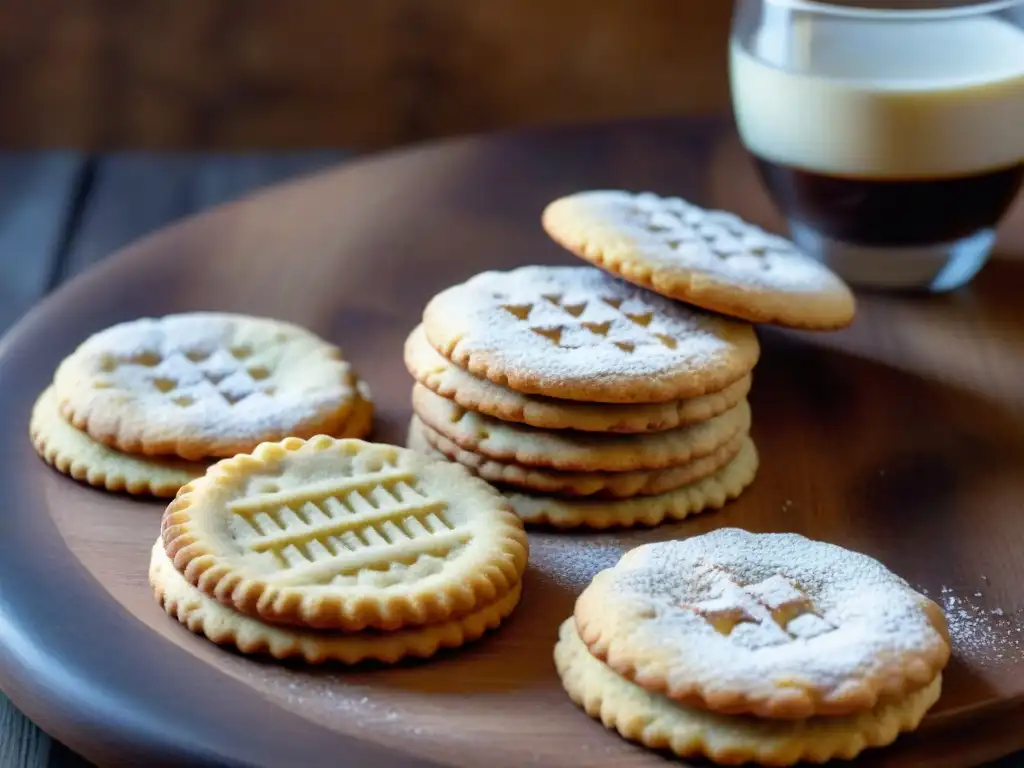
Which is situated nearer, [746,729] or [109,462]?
[746,729]

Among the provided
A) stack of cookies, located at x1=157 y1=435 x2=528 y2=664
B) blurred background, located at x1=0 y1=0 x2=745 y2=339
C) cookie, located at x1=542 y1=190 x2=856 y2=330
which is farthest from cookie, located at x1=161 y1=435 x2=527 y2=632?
blurred background, located at x1=0 y1=0 x2=745 y2=339

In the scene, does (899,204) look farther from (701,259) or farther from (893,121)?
(701,259)

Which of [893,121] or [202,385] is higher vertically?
[893,121]

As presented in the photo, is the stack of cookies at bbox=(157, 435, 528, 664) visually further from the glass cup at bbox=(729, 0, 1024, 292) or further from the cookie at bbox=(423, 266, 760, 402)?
the glass cup at bbox=(729, 0, 1024, 292)

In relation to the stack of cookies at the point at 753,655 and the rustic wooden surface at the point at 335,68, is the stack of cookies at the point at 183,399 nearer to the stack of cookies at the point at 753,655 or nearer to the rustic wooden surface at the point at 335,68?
the stack of cookies at the point at 753,655

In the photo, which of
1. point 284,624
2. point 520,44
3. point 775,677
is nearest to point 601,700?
point 775,677

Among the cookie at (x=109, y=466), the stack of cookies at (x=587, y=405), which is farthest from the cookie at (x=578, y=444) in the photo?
the cookie at (x=109, y=466)

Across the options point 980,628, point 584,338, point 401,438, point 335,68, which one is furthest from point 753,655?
point 335,68
